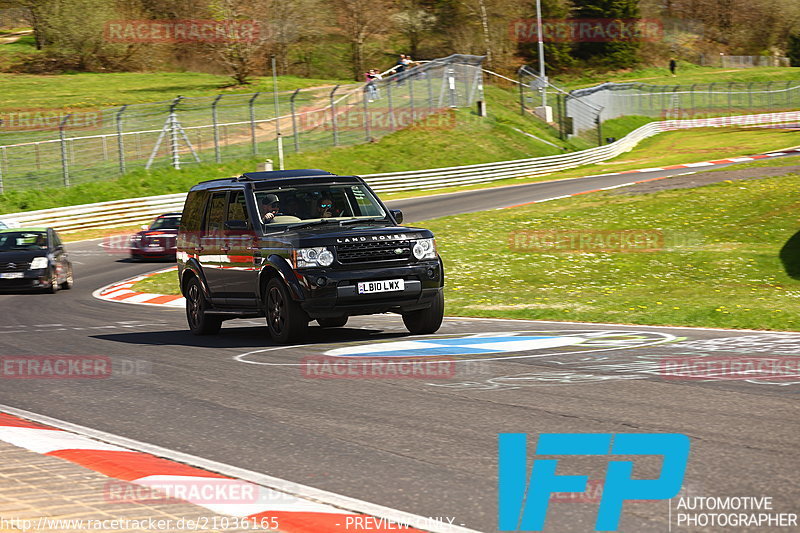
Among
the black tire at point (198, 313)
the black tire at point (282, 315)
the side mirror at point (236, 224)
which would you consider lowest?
the black tire at point (198, 313)

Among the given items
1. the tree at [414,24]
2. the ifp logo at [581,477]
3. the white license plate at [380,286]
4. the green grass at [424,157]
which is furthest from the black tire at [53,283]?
the tree at [414,24]

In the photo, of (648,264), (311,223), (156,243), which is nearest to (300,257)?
(311,223)

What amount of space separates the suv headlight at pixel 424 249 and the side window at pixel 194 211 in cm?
342

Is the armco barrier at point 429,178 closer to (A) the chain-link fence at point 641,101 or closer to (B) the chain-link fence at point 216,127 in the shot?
(A) the chain-link fence at point 641,101

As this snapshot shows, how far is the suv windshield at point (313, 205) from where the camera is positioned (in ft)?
41.3

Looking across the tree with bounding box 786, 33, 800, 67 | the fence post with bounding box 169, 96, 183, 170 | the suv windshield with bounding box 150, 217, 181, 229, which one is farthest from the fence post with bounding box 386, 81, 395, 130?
the tree with bounding box 786, 33, 800, 67

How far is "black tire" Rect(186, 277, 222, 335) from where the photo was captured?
13.7 metres

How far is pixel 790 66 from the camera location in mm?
110750

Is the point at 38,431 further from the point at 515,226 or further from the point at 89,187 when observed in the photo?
the point at 89,187

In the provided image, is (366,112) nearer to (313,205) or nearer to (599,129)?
(599,129)

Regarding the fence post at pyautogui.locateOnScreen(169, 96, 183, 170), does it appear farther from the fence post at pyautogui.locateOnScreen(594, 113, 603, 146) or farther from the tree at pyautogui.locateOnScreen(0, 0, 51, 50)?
the tree at pyautogui.locateOnScreen(0, 0, 51, 50)

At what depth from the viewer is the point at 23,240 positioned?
2430 cm

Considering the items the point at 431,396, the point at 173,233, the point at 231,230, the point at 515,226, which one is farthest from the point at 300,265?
the point at 173,233

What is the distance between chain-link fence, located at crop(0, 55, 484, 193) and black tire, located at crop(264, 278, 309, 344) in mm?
30525
